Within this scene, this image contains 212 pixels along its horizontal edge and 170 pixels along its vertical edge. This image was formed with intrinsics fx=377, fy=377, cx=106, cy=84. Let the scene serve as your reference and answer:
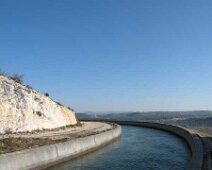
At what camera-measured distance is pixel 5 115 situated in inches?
1629

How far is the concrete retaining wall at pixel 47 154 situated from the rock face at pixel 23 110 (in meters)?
9.01

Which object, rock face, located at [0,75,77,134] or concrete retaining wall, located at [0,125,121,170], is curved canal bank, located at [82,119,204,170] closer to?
concrete retaining wall, located at [0,125,121,170]

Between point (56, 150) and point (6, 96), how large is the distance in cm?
1603

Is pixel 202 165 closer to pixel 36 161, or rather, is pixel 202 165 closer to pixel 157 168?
pixel 157 168

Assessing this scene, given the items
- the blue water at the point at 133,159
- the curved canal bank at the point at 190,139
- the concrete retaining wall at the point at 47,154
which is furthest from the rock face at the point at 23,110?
the curved canal bank at the point at 190,139

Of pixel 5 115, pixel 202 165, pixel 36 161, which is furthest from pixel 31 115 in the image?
pixel 202 165

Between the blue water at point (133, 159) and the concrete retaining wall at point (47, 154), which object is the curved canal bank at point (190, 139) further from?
the concrete retaining wall at point (47, 154)

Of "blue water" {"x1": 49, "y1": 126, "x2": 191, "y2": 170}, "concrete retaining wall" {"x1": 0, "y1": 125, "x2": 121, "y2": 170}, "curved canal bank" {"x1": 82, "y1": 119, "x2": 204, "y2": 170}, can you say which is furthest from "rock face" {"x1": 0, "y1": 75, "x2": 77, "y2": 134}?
"curved canal bank" {"x1": 82, "y1": 119, "x2": 204, "y2": 170}

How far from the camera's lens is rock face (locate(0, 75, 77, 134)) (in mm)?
41875

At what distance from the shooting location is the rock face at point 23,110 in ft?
137

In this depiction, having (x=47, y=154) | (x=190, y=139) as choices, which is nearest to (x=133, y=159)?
(x=47, y=154)

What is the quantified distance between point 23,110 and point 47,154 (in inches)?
687

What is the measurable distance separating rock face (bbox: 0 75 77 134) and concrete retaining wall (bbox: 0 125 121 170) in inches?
355

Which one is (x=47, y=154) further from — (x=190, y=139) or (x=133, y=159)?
(x=190, y=139)
